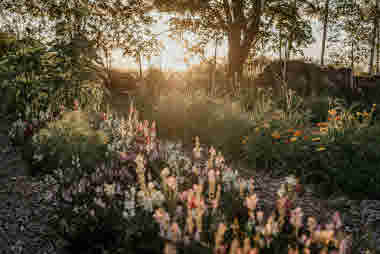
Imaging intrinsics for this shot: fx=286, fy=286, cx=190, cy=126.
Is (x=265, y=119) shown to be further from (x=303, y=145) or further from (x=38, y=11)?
(x=38, y=11)

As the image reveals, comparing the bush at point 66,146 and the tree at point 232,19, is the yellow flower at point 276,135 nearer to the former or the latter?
the bush at point 66,146

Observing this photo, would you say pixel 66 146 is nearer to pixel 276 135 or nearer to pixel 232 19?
pixel 276 135

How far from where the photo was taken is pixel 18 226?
115 inches

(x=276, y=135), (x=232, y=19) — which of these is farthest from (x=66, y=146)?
(x=232, y=19)

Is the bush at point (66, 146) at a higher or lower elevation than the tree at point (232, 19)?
lower

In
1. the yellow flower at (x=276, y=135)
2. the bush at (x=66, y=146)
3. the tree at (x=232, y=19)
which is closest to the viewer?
the bush at (x=66, y=146)

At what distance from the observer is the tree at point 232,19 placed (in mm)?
10375

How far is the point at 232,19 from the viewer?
10.6 m

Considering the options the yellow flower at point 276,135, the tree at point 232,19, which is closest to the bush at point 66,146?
the yellow flower at point 276,135

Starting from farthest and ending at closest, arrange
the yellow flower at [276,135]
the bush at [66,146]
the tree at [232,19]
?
1. the tree at [232,19]
2. the yellow flower at [276,135]
3. the bush at [66,146]

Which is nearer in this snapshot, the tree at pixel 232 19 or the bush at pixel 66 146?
the bush at pixel 66 146

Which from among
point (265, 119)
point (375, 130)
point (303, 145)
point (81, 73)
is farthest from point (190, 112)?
point (375, 130)

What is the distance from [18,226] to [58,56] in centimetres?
376

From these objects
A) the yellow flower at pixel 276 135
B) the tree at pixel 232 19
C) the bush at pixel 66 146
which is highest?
the tree at pixel 232 19
